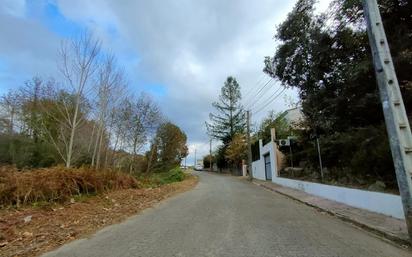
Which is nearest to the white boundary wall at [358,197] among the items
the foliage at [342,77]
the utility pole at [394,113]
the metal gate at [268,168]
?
the foliage at [342,77]

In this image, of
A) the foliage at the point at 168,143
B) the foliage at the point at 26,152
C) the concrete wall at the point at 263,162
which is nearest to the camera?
the foliage at the point at 26,152

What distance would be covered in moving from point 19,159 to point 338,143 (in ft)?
78.1

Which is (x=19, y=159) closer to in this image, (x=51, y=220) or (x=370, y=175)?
(x=51, y=220)

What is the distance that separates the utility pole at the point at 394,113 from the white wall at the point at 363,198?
2871 mm

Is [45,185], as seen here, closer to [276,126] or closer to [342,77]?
[342,77]

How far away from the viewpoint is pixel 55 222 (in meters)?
9.01

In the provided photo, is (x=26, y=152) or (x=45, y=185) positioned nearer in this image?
(x=45, y=185)

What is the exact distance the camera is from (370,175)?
44.0ft

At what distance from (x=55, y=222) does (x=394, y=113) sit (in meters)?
8.46

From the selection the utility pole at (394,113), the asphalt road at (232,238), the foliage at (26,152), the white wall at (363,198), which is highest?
the foliage at (26,152)

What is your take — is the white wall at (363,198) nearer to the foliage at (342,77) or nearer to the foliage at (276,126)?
the foliage at (342,77)

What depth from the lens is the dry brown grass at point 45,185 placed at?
10.6 metres

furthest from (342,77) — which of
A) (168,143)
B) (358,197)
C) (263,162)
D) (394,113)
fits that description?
(168,143)

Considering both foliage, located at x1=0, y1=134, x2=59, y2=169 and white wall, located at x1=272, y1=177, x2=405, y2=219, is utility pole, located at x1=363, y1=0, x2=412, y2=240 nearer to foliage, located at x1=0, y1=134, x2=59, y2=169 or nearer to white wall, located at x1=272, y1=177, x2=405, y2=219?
white wall, located at x1=272, y1=177, x2=405, y2=219
